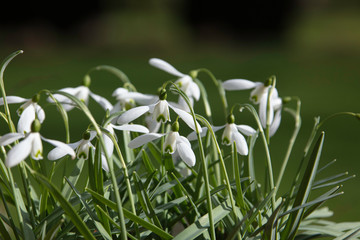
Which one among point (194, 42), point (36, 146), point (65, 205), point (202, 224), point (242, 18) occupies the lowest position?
point (194, 42)

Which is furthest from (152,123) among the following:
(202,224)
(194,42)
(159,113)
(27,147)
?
(194,42)

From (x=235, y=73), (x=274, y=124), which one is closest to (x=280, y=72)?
(x=235, y=73)

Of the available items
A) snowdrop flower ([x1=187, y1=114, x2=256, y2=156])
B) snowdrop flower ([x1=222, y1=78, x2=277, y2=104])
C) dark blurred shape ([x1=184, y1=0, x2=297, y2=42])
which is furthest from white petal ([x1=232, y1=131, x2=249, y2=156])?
dark blurred shape ([x1=184, y1=0, x2=297, y2=42])

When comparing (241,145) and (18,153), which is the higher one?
(18,153)

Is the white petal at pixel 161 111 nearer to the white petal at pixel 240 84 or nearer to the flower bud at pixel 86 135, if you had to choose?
the flower bud at pixel 86 135

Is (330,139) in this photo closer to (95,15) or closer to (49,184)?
(49,184)

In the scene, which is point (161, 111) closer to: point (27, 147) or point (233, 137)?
point (233, 137)
